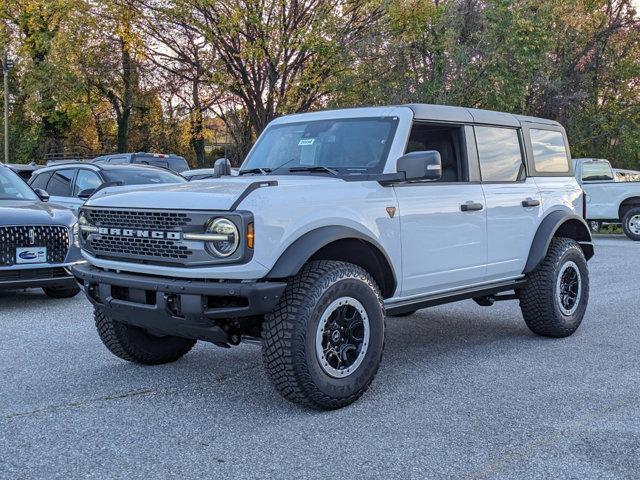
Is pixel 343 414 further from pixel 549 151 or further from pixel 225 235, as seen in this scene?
pixel 549 151

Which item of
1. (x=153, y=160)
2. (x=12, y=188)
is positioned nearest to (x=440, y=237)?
(x=12, y=188)

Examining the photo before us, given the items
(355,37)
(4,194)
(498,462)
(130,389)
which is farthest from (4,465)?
(355,37)

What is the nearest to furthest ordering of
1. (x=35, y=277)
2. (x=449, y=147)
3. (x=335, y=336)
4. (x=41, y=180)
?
(x=335, y=336) → (x=449, y=147) → (x=35, y=277) → (x=41, y=180)

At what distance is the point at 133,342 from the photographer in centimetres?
527

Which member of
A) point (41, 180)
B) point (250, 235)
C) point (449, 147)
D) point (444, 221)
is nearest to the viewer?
point (250, 235)

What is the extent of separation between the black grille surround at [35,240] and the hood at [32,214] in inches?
2.1

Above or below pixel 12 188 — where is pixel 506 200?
below

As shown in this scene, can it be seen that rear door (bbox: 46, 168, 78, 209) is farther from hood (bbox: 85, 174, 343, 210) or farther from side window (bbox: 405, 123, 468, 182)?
side window (bbox: 405, 123, 468, 182)

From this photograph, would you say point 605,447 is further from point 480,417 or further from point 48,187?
point 48,187

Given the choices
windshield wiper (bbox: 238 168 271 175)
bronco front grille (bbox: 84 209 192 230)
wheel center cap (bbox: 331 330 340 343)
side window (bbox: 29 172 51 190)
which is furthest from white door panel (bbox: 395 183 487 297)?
side window (bbox: 29 172 51 190)

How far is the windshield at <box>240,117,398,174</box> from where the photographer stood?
5.16 meters

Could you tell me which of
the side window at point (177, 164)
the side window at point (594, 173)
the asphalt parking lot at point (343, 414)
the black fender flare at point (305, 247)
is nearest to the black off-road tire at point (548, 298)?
the asphalt parking lot at point (343, 414)

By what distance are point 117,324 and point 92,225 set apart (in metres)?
0.81

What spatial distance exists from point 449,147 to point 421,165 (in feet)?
4.06
